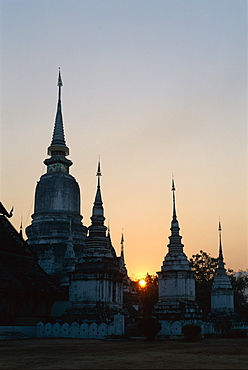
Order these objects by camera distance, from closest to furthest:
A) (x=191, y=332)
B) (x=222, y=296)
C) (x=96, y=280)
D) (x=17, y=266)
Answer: (x=191, y=332), (x=96, y=280), (x=17, y=266), (x=222, y=296)

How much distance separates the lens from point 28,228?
5088 centimetres

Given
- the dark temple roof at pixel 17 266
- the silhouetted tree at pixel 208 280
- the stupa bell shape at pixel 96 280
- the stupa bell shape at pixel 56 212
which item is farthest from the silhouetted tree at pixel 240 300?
the dark temple roof at pixel 17 266

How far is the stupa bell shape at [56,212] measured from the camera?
46812mm

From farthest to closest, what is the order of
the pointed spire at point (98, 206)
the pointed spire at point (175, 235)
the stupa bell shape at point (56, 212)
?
the stupa bell shape at point (56, 212), the pointed spire at point (175, 235), the pointed spire at point (98, 206)

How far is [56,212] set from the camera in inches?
1954

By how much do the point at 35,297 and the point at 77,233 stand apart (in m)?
14.1

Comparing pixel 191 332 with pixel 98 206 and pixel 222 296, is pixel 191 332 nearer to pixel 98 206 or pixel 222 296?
pixel 98 206

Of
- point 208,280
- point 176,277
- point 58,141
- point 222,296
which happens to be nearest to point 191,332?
point 176,277

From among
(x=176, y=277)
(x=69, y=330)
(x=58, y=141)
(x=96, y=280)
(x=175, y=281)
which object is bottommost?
(x=69, y=330)

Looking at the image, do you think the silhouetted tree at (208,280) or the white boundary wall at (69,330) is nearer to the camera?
the white boundary wall at (69,330)

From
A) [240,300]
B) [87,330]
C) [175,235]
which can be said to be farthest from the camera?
[240,300]

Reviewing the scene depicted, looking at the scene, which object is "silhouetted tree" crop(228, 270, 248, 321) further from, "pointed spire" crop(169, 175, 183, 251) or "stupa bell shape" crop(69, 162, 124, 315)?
"stupa bell shape" crop(69, 162, 124, 315)

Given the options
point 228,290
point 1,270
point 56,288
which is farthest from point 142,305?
point 1,270

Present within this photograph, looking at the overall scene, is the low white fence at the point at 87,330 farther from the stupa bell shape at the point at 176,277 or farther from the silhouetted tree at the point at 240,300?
the silhouetted tree at the point at 240,300
